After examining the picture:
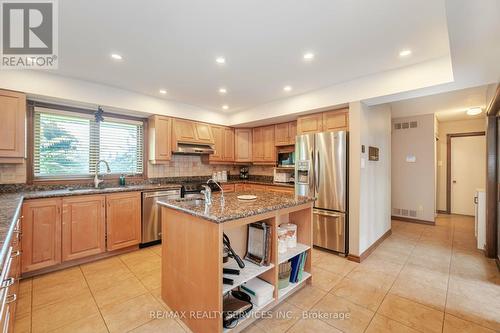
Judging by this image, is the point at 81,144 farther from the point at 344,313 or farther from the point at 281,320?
the point at 344,313

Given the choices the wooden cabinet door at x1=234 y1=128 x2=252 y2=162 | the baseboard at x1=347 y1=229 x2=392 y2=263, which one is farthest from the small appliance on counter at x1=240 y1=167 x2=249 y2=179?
the baseboard at x1=347 y1=229 x2=392 y2=263

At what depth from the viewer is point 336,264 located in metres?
2.89

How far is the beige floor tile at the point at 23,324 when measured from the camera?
67.8 inches

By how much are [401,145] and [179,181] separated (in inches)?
204

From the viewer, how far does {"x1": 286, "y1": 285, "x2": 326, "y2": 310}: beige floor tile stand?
2.06m

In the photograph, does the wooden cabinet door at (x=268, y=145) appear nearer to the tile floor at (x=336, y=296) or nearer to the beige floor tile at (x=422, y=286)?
the tile floor at (x=336, y=296)

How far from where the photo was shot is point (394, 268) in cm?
276

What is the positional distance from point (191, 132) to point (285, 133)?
75.5 inches

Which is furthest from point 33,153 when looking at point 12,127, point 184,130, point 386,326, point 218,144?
point 386,326

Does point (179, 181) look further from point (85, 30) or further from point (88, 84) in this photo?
point (85, 30)

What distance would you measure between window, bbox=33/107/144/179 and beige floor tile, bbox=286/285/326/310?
3.34 metres

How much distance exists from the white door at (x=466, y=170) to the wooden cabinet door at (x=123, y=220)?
730cm

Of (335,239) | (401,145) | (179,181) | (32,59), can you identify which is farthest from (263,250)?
(401,145)

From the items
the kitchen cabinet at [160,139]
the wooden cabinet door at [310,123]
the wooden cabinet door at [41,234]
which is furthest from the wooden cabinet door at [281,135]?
the wooden cabinet door at [41,234]
